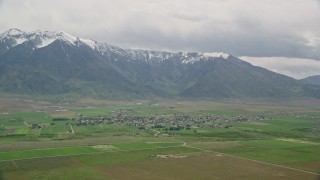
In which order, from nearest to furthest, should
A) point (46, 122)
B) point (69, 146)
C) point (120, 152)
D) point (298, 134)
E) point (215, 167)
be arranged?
point (215, 167)
point (120, 152)
point (69, 146)
point (298, 134)
point (46, 122)

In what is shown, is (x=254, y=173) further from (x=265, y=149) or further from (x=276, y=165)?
(x=265, y=149)

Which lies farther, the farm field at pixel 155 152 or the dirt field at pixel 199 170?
the farm field at pixel 155 152

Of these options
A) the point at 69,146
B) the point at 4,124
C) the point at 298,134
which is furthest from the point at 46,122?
the point at 298,134

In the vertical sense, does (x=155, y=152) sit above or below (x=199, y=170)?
above

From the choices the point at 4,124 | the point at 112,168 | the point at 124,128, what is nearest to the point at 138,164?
the point at 112,168

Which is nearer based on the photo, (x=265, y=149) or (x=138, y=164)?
(x=138, y=164)

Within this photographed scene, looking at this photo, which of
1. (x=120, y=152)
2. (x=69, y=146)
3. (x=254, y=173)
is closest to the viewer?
(x=254, y=173)

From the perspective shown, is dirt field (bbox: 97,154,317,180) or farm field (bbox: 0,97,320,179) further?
farm field (bbox: 0,97,320,179)

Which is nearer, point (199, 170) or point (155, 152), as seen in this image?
point (199, 170)

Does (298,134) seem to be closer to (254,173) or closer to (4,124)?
(254,173)
